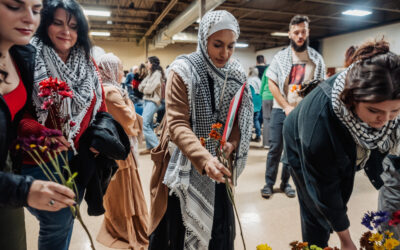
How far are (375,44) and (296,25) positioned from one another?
4.77 ft

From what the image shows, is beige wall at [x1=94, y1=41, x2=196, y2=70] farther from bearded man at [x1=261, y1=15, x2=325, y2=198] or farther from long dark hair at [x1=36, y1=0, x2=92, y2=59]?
long dark hair at [x1=36, y1=0, x2=92, y2=59]

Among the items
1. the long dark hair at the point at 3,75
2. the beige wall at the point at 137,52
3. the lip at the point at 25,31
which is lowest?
the long dark hair at the point at 3,75

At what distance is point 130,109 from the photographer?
1771mm

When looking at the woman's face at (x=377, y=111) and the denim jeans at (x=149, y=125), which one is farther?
the denim jeans at (x=149, y=125)

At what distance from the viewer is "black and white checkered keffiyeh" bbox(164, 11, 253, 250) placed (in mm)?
1063

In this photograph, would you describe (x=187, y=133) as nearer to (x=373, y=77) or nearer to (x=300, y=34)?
(x=373, y=77)

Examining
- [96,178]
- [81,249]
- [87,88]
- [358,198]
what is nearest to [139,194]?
[81,249]

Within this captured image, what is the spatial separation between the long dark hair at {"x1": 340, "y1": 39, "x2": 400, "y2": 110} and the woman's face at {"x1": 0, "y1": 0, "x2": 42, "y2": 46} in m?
0.89

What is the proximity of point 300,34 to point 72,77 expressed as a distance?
5.89 ft

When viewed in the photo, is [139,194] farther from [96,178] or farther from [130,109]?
[96,178]

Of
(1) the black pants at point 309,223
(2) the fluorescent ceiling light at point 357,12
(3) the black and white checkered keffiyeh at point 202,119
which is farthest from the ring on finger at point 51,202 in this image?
(2) the fluorescent ceiling light at point 357,12

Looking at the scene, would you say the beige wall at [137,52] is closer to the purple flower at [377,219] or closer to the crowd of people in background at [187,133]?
the crowd of people in background at [187,133]

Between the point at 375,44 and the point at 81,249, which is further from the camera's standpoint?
the point at 81,249

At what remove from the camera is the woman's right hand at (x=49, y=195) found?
1.69 ft
